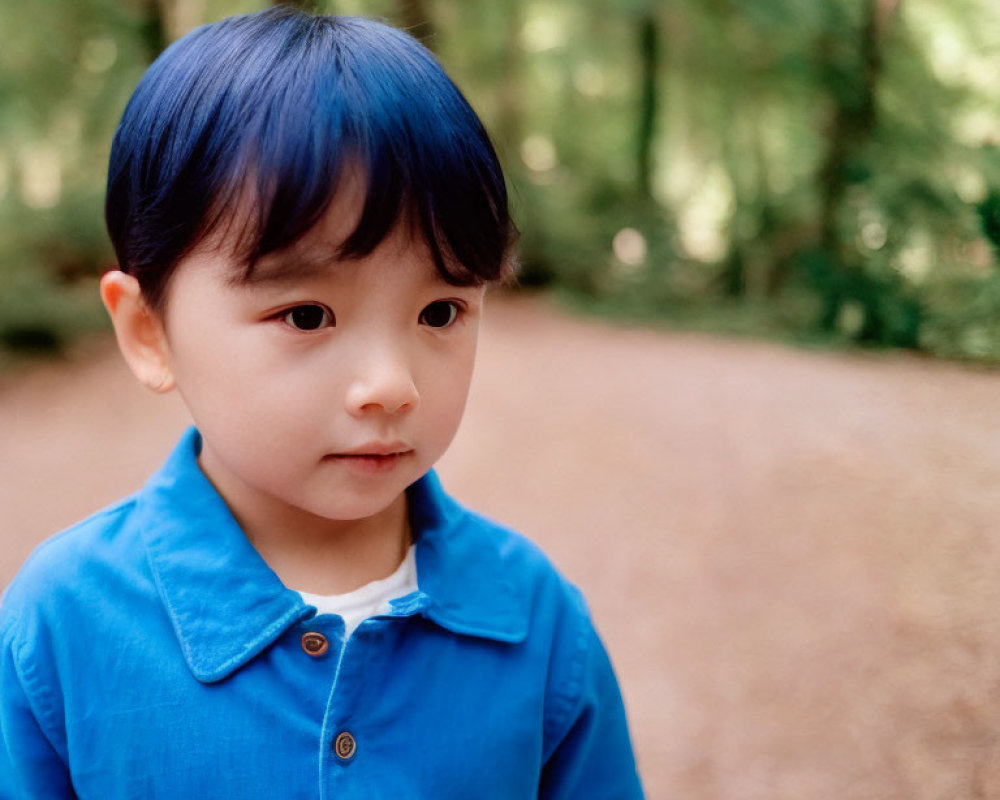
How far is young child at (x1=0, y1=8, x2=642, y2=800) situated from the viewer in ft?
3.22

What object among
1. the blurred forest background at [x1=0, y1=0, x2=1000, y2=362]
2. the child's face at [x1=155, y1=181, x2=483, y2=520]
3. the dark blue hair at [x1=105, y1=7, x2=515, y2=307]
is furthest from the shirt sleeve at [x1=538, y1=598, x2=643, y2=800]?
the blurred forest background at [x1=0, y1=0, x2=1000, y2=362]

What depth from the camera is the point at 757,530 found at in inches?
78.1

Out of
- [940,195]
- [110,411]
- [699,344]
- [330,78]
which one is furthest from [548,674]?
[110,411]

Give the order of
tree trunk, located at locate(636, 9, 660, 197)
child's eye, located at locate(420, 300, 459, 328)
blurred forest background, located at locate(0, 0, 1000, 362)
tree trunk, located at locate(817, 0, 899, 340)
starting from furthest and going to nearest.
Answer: tree trunk, located at locate(636, 9, 660, 197) < tree trunk, located at locate(817, 0, 899, 340) < blurred forest background, located at locate(0, 0, 1000, 362) < child's eye, located at locate(420, 300, 459, 328)

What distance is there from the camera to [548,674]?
1.23 meters

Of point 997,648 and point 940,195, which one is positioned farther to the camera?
point 940,195

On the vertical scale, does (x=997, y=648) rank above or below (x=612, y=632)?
above

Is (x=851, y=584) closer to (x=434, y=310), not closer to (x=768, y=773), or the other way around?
(x=768, y=773)

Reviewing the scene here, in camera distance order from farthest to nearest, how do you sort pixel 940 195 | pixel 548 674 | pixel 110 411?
pixel 110 411 → pixel 940 195 → pixel 548 674

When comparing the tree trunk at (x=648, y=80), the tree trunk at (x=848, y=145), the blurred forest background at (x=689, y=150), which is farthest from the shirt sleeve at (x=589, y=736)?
the tree trunk at (x=648, y=80)

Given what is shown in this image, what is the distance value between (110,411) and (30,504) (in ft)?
2.34

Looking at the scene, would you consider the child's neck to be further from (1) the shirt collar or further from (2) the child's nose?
(2) the child's nose

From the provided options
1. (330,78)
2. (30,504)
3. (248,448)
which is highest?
(330,78)

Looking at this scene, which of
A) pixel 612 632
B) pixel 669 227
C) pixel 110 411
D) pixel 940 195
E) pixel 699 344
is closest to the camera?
pixel 940 195
